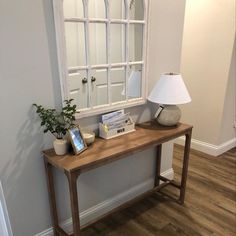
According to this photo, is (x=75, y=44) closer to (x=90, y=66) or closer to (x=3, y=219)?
(x=90, y=66)

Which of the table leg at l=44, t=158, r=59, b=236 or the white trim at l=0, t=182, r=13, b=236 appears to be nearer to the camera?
the white trim at l=0, t=182, r=13, b=236

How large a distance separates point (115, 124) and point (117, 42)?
23.3 inches

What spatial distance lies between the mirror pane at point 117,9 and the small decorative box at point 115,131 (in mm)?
751

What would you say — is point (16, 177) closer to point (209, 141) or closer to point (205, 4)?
point (209, 141)

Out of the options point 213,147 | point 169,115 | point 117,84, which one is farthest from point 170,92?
point 213,147

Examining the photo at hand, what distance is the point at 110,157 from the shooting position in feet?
4.88

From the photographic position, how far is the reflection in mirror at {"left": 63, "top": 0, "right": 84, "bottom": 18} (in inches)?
56.6

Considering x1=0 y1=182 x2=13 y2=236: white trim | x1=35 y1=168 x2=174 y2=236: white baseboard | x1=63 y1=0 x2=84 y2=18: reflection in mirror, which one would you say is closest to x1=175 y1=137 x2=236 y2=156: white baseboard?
x1=35 y1=168 x2=174 y2=236: white baseboard

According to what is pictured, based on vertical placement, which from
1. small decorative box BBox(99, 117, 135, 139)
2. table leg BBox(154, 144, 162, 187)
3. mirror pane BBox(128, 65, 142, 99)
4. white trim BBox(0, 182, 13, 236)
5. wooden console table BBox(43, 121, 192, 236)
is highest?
mirror pane BBox(128, 65, 142, 99)

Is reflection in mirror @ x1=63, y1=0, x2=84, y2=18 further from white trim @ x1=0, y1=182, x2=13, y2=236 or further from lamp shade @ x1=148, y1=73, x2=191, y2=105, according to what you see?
white trim @ x1=0, y1=182, x2=13, y2=236

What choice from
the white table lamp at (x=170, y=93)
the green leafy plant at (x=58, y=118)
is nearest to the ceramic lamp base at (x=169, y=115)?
the white table lamp at (x=170, y=93)

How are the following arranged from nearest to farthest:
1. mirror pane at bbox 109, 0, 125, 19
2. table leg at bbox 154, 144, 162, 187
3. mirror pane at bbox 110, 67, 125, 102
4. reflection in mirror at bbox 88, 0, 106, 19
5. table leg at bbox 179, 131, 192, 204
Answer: reflection in mirror at bbox 88, 0, 106, 19, mirror pane at bbox 109, 0, 125, 19, mirror pane at bbox 110, 67, 125, 102, table leg at bbox 179, 131, 192, 204, table leg at bbox 154, 144, 162, 187

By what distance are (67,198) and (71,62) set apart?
0.98m

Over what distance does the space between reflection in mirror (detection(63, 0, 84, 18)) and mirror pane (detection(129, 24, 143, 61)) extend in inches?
16.8
